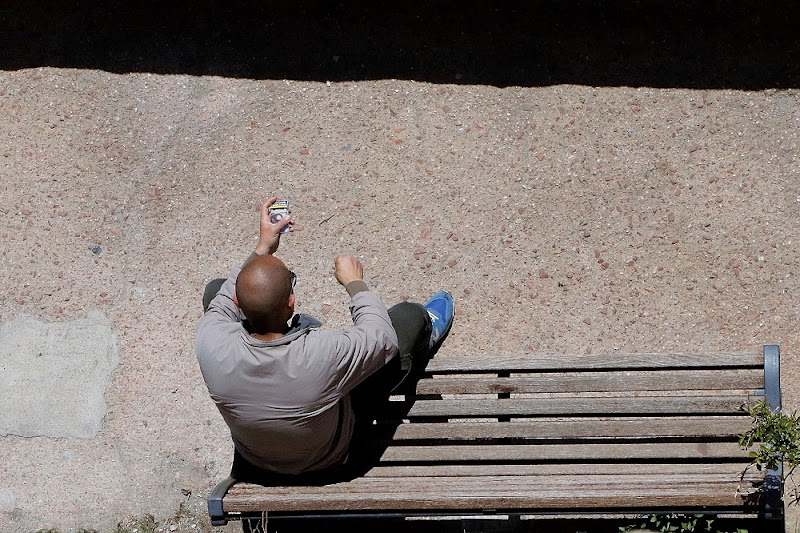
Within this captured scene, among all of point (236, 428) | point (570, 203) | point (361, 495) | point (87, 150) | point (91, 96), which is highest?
point (91, 96)

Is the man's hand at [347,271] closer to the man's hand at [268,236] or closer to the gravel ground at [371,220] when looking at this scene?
the man's hand at [268,236]

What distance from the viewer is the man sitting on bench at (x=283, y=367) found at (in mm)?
3303

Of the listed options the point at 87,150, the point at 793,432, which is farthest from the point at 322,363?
the point at 87,150

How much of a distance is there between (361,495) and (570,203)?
2190 millimetres

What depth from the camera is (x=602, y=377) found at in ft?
12.3

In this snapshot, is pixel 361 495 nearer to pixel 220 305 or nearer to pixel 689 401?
pixel 220 305

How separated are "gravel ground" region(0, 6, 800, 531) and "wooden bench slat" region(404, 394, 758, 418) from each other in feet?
2.91

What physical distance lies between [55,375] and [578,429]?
293 centimetres

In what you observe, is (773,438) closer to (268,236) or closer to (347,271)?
(347,271)

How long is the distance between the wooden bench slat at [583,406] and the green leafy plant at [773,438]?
0.49 feet

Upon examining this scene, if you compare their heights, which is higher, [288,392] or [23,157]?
[23,157]

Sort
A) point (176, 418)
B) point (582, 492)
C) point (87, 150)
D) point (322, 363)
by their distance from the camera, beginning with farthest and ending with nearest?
point (87, 150), point (176, 418), point (582, 492), point (322, 363)

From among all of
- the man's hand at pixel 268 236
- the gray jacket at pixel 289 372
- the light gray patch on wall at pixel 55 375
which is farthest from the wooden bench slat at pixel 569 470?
the light gray patch on wall at pixel 55 375

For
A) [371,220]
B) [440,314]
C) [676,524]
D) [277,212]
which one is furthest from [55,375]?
[676,524]
